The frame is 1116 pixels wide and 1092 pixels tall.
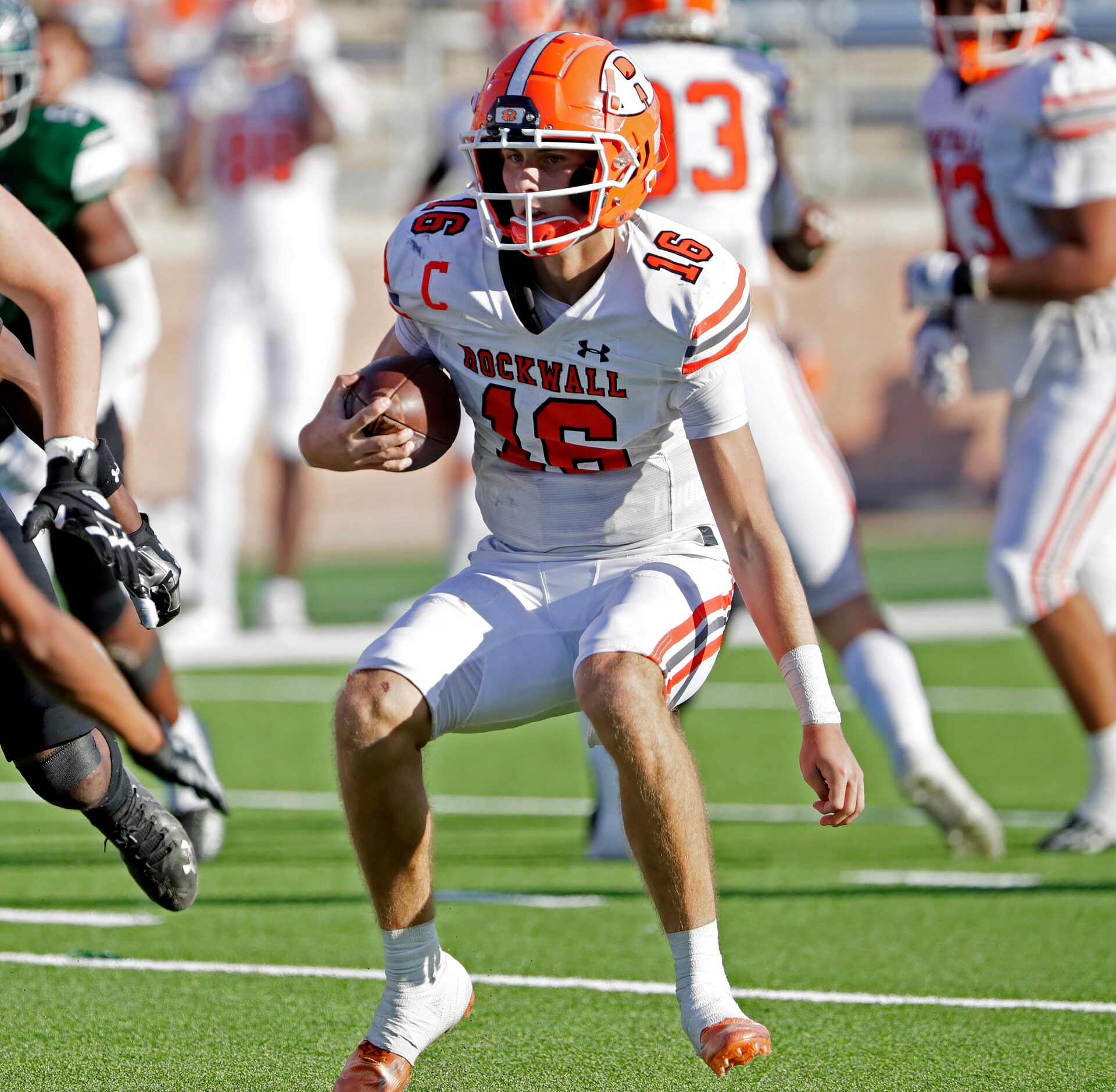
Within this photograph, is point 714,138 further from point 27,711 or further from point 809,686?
point 27,711

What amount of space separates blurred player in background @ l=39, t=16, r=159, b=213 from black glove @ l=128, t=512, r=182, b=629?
67.2 inches

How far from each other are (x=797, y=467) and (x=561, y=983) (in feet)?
4.65

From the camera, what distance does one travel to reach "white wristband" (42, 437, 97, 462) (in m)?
2.76

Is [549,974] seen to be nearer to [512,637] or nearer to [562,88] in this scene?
[512,637]

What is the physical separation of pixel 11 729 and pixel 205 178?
5964 mm

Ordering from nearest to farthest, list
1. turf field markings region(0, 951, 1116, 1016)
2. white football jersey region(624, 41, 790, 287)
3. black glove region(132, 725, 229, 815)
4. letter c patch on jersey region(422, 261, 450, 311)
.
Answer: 1. letter c patch on jersey region(422, 261, 450, 311)
2. turf field markings region(0, 951, 1116, 1016)
3. black glove region(132, 725, 229, 815)
4. white football jersey region(624, 41, 790, 287)

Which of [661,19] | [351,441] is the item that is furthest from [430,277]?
[661,19]

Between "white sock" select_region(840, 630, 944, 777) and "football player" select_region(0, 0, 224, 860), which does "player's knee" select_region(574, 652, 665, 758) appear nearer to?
"football player" select_region(0, 0, 224, 860)

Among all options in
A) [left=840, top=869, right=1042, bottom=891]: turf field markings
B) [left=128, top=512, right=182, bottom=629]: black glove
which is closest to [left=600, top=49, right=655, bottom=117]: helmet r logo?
[left=128, top=512, right=182, bottom=629]: black glove

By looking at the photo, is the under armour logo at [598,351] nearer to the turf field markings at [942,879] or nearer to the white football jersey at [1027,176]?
the turf field markings at [942,879]

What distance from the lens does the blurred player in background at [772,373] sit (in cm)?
430

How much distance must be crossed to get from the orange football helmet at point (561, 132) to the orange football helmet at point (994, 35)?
2056 mm

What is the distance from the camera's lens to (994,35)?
15.9 ft

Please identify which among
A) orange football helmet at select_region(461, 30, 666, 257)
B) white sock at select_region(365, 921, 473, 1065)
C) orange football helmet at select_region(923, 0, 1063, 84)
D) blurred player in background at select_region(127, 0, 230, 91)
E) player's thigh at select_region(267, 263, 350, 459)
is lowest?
blurred player in background at select_region(127, 0, 230, 91)
